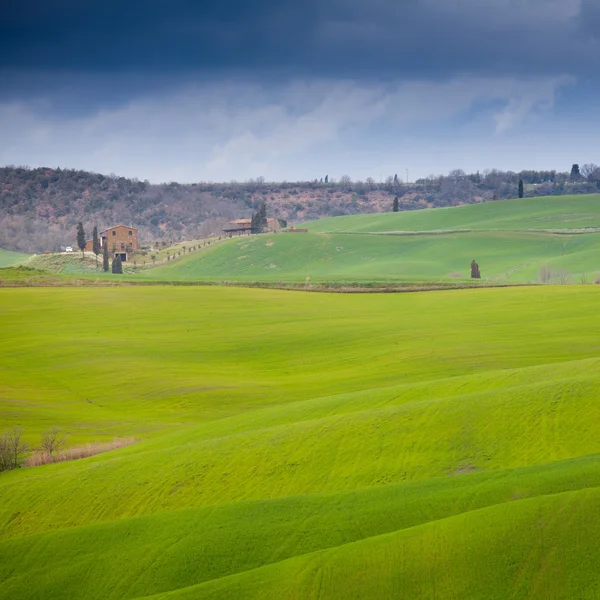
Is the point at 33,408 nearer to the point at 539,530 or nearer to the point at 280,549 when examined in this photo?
the point at 280,549

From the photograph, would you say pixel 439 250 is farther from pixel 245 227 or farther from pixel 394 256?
pixel 245 227

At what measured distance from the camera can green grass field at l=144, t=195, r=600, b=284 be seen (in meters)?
120

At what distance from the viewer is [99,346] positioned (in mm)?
58312

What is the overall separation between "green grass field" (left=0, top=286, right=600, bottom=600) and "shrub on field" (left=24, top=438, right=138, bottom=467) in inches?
51.5

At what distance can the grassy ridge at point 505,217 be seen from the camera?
156725mm

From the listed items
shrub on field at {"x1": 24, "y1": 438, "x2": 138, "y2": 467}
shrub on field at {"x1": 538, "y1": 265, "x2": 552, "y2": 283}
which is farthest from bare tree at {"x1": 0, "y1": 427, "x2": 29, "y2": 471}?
shrub on field at {"x1": 538, "y1": 265, "x2": 552, "y2": 283}

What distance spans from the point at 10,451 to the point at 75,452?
231 cm

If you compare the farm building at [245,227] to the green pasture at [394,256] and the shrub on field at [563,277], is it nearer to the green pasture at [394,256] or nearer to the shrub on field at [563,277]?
the green pasture at [394,256]

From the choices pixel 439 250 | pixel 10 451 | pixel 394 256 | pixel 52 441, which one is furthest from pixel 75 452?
pixel 439 250

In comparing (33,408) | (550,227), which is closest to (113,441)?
(33,408)

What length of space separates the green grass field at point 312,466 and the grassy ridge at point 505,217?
99.4 meters

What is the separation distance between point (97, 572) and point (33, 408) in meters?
22.7

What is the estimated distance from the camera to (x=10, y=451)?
119 ft

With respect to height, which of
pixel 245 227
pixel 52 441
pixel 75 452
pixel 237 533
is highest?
pixel 237 533
